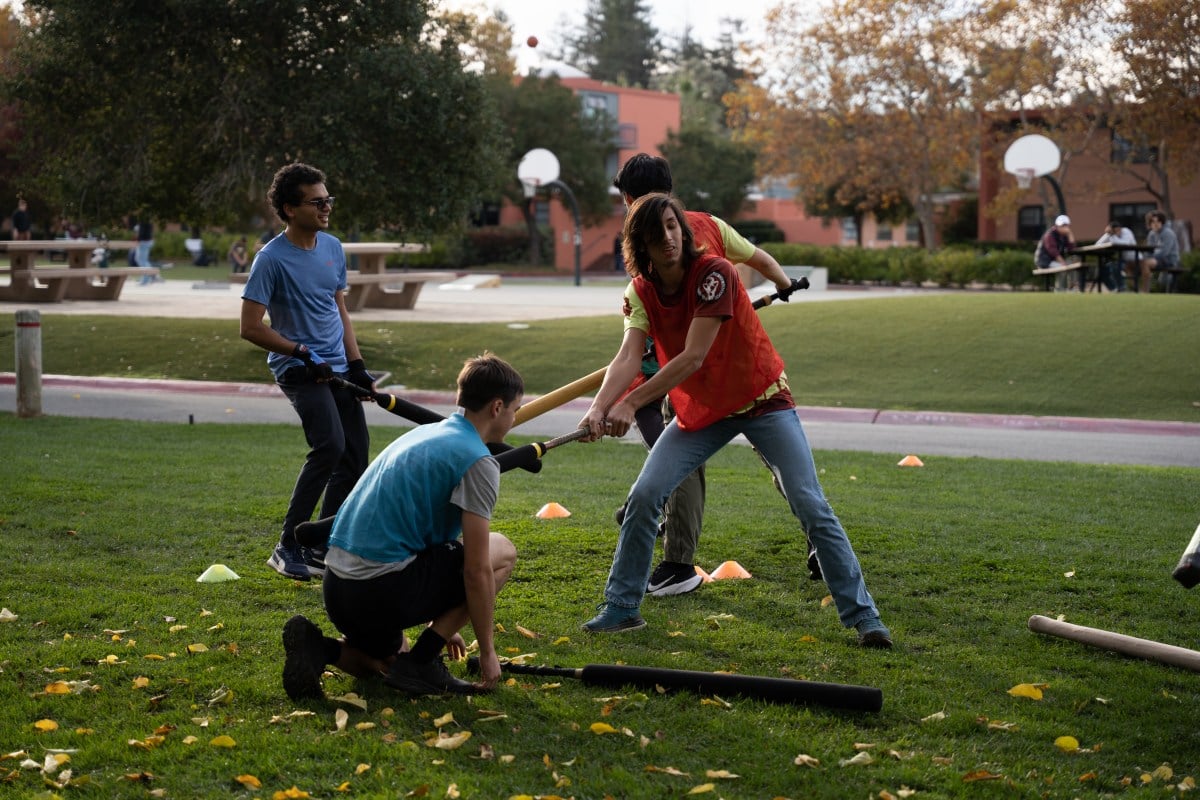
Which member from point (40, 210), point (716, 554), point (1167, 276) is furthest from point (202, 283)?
point (716, 554)

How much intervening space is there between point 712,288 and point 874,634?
1.46m

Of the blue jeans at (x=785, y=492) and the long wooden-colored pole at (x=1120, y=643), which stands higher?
the blue jeans at (x=785, y=492)

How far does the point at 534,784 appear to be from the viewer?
3723mm

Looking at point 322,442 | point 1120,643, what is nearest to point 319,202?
point 322,442

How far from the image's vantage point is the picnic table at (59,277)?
933 inches

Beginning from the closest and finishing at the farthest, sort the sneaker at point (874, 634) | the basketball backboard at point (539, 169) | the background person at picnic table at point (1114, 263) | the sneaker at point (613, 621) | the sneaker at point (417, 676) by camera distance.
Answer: the sneaker at point (417, 676)
the sneaker at point (874, 634)
the sneaker at point (613, 621)
the background person at picnic table at point (1114, 263)
the basketball backboard at point (539, 169)

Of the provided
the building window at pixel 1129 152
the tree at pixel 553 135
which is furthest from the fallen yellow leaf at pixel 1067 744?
the tree at pixel 553 135

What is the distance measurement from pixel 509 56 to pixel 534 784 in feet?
186

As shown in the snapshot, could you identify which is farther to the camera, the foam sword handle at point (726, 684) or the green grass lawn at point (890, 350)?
the green grass lawn at point (890, 350)

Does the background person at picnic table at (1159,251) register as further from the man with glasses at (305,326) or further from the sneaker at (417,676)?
the sneaker at (417,676)

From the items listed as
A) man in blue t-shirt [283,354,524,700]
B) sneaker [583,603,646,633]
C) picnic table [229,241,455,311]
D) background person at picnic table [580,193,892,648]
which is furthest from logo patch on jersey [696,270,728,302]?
picnic table [229,241,455,311]

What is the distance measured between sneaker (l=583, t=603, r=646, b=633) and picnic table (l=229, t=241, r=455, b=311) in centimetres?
1743

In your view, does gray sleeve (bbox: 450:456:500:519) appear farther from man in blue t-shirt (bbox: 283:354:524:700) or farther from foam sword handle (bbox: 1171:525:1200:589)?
foam sword handle (bbox: 1171:525:1200:589)

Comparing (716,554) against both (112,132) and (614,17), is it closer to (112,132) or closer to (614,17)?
(112,132)
